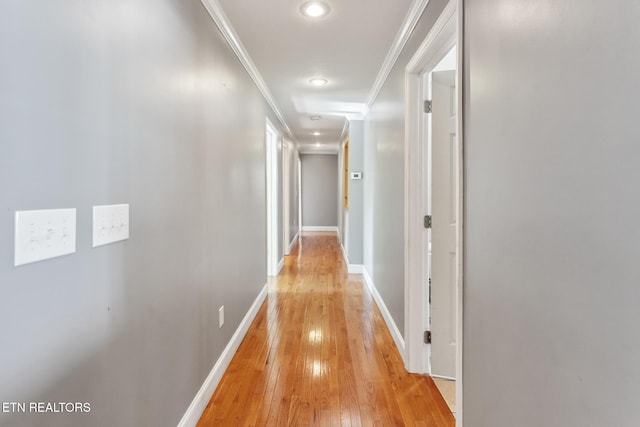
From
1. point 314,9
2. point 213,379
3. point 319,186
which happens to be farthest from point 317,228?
point 314,9

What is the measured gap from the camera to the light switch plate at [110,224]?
36.9 inches

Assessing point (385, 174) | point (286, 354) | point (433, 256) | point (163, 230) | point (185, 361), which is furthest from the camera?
point (385, 174)

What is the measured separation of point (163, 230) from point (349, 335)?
1865 millimetres

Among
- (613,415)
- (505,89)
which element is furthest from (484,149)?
(613,415)

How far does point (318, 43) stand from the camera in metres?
2.39

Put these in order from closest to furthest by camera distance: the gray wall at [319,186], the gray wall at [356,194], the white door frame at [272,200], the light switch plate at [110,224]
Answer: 1. the light switch plate at [110,224]
2. the white door frame at [272,200]
3. the gray wall at [356,194]
4. the gray wall at [319,186]

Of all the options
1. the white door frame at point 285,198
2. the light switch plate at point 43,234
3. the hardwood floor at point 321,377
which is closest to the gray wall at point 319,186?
the white door frame at point 285,198

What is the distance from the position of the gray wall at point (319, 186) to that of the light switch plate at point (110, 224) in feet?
28.4

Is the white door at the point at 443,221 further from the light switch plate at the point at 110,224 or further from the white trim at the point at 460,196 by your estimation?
the light switch plate at the point at 110,224

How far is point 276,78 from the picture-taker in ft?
10.3

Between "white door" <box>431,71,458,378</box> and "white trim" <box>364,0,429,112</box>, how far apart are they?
35 centimetres

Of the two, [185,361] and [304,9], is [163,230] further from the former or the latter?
[304,9]

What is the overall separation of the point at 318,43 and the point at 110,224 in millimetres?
2038

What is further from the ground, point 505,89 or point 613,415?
point 505,89
